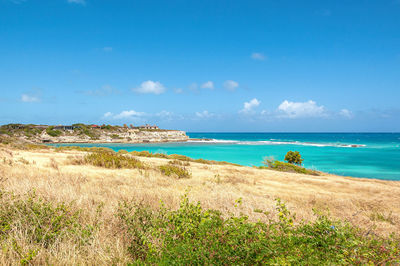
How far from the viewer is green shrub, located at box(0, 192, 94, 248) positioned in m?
3.97

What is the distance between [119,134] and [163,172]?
4474 inches

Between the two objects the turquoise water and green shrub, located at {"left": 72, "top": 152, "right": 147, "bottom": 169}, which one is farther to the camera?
the turquoise water

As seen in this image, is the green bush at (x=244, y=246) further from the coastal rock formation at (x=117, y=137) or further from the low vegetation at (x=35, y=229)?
the coastal rock formation at (x=117, y=137)

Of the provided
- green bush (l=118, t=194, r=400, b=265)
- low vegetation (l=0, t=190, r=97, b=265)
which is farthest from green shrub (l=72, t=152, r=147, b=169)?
green bush (l=118, t=194, r=400, b=265)

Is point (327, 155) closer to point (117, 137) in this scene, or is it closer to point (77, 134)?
point (117, 137)

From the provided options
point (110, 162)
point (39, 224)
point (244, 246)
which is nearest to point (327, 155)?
point (110, 162)

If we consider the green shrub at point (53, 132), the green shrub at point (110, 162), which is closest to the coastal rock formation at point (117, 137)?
the green shrub at point (53, 132)

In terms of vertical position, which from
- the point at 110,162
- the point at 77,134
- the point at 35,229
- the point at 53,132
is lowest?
the point at 110,162

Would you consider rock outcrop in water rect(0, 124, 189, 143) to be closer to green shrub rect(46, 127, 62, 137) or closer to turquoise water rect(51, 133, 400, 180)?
green shrub rect(46, 127, 62, 137)

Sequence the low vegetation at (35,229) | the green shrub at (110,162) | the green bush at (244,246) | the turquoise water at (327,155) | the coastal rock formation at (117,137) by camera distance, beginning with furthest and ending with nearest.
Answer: the coastal rock formation at (117,137)
the turquoise water at (327,155)
the green shrub at (110,162)
the low vegetation at (35,229)
the green bush at (244,246)

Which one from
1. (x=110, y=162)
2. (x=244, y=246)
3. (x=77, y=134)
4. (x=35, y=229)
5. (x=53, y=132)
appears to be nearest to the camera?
(x=244, y=246)

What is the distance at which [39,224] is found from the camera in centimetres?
430

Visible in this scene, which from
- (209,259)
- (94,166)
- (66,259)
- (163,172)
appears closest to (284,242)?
(209,259)

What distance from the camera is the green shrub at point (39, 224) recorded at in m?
3.97
